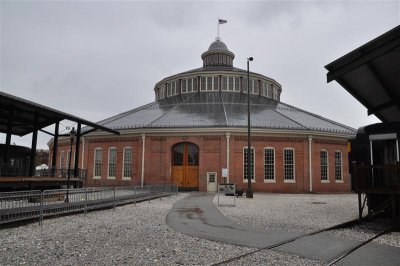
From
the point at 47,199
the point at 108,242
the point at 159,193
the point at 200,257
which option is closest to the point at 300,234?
the point at 200,257

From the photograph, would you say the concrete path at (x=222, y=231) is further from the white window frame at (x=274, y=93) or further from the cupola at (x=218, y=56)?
the cupola at (x=218, y=56)

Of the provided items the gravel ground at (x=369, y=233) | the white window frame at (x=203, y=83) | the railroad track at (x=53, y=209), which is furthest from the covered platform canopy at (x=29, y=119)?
the white window frame at (x=203, y=83)

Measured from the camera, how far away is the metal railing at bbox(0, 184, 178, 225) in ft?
38.7

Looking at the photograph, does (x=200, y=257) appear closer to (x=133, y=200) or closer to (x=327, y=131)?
(x=133, y=200)

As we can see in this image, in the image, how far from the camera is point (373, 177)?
13781mm

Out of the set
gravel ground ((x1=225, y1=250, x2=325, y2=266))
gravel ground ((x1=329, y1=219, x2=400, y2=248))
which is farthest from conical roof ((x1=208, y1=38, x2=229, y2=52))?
gravel ground ((x1=225, y1=250, x2=325, y2=266))

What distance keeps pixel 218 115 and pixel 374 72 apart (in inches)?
956

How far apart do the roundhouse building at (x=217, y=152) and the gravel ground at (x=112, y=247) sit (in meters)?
22.5

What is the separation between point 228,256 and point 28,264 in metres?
4.35

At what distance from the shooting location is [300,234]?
10.9 metres

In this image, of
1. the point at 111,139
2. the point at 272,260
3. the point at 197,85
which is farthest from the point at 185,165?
the point at 272,260

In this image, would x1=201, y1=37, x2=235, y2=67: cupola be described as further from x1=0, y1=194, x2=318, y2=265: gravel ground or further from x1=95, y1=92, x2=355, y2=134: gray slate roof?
x1=0, y1=194, x2=318, y2=265: gravel ground

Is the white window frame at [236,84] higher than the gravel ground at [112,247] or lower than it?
higher

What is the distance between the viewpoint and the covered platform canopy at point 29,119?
61.8 feet
